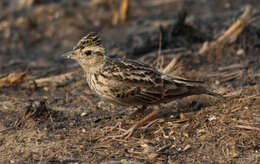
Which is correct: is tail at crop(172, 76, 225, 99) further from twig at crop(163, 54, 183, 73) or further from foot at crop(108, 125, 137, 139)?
twig at crop(163, 54, 183, 73)

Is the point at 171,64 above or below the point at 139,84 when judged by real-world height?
above

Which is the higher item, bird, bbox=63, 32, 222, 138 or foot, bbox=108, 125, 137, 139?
bird, bbox=63, 32, 222, 138

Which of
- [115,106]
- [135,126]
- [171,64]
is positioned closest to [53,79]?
[115,106]

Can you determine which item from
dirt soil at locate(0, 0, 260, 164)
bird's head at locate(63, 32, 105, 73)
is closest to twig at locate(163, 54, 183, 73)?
dirt soil at locate(0, 0, 260, 164)

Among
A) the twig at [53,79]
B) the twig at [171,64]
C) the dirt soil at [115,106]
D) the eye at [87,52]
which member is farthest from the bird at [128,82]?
the twig at [53,79]

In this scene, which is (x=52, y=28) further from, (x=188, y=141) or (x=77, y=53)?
(x=188, y=141)

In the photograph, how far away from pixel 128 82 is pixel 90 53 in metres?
0.80

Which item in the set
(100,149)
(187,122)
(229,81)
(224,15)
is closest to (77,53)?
(100,149)

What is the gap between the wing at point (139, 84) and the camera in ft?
19.4

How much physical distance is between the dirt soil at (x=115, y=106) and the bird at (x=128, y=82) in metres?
0.36

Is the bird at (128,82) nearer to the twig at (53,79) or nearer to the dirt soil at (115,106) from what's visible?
the dirt soil at (115,106)

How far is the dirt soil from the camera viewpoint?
5.48 metres

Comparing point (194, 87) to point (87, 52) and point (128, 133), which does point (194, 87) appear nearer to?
point (128, 133)

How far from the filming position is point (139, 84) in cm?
601
